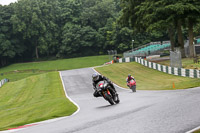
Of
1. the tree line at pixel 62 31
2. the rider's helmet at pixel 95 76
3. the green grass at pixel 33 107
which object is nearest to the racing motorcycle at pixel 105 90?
the rider's helmet at pixel 95 76

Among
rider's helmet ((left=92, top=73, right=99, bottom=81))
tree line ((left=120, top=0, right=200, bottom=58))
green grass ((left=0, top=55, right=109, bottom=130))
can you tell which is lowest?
green grass ((left=0, top=55, right=109, bottom=130))

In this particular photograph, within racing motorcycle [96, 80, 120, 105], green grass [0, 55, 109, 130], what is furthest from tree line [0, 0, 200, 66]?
racing motorcycle [96, 80, 120, 105]

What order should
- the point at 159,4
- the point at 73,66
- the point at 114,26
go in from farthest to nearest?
1. the point at 114,26
2. the point at 73,66
3. the point at 159,4

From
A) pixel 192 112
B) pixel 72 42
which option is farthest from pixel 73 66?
pixel 192 112

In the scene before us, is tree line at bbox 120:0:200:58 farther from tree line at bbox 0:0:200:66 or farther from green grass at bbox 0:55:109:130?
tree line at bbox 0:0:200:66

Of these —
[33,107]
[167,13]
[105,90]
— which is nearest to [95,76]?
[105,90]

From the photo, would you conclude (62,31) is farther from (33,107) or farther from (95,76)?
(95,76)

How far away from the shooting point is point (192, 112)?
942 centimetres

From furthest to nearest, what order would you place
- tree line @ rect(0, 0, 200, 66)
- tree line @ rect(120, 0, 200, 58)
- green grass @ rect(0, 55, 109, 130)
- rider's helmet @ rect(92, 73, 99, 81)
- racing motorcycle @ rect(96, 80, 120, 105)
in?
tree line @ rect(0, 0, 200, 66) → tree line @ rect(120, 0, 200, 58) → green grass @ rect(0, 55, 109, 130) → rider's helmet @ rect(92, 73, 99, 81) → racing motorcycle @ rect(96, 80, 120, 105)

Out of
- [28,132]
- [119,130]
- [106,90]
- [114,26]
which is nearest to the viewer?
[119,130]

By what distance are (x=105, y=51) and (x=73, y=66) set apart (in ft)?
80.1

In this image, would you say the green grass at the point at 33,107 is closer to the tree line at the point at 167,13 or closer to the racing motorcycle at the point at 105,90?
the racing motorcycle at the point at 105,90

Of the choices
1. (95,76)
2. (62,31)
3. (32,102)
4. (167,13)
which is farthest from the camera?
(62,31)

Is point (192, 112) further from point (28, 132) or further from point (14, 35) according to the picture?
point (14, 35)
